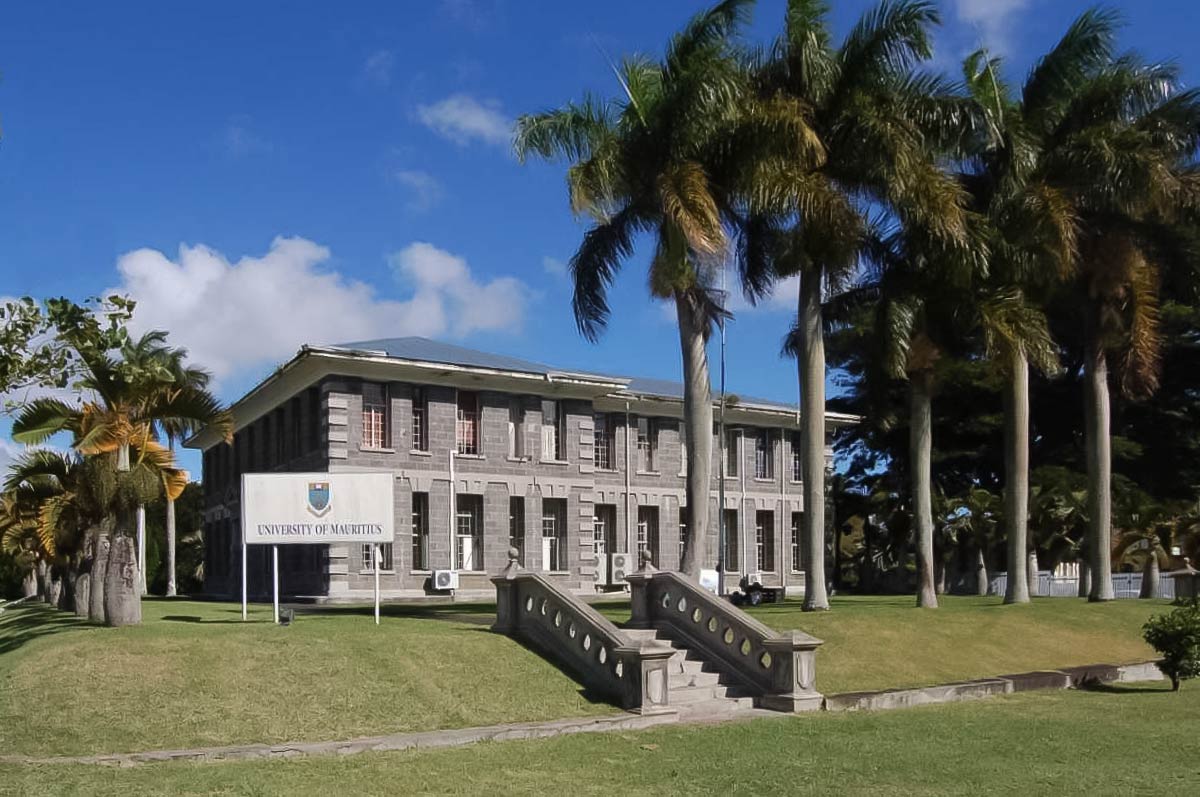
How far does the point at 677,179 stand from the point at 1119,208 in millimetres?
12697

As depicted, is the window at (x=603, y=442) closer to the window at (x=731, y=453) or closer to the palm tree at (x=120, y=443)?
the window at (x=731, y=453)

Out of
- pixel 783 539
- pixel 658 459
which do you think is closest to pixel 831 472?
pixel 783 539

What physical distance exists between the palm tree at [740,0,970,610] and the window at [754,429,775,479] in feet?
83.5

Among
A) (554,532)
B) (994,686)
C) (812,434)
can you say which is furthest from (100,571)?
(554,532)

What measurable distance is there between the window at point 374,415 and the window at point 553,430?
6.04 m

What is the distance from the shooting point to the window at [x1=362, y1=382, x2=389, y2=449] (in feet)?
129

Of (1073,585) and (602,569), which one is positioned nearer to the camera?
(602,569)

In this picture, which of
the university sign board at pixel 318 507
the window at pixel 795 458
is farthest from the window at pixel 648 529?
the university sign board at pixel 318 507

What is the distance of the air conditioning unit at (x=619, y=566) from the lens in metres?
46.2

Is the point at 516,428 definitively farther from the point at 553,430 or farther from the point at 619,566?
the point at 619,566

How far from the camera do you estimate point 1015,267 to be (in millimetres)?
27656

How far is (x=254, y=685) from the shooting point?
15.8 meters

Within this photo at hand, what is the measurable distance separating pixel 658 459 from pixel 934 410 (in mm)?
13775

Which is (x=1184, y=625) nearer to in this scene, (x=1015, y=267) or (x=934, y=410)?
(x=1015, y=267)
